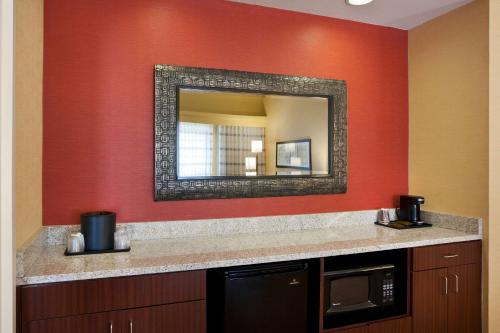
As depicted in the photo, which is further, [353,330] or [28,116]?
[353,330]

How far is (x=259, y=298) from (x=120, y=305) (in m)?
0.72

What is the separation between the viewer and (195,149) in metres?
2.34

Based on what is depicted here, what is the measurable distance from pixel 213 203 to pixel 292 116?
86 cm

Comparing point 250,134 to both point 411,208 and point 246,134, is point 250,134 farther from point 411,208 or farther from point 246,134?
point 411,208

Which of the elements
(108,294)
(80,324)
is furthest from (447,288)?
(80,324)

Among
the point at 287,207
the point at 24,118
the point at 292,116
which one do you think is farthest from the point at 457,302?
the point at 24,118

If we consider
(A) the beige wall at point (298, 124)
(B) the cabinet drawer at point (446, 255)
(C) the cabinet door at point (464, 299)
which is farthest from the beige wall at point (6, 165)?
(C) the cabinet door at point (464, 299)

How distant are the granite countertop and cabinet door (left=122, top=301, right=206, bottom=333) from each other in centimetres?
19

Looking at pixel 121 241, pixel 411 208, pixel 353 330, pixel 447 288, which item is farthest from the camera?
pixel 411 208

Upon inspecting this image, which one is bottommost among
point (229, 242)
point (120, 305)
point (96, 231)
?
point (120, 305)

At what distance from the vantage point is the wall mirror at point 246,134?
2.29 m

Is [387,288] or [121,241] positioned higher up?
[121,241]

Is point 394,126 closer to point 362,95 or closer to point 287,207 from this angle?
point 362,95

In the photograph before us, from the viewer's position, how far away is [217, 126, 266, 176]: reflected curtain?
7.91ft
